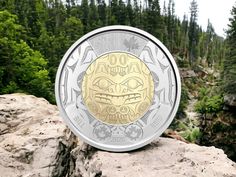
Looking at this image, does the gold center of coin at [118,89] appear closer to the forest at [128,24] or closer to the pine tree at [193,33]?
the forest at [128,24]

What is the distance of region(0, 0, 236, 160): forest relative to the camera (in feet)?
57.5

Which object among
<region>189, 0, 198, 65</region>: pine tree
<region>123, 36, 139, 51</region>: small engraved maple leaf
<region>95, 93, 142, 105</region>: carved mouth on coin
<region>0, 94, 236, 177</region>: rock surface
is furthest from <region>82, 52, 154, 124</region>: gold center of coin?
<region>189, 0, 198, 65</region>: pine tree

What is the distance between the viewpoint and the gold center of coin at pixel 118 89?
16.7 feet

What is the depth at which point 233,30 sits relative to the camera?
24438 mm

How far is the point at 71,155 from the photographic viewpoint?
223 inches

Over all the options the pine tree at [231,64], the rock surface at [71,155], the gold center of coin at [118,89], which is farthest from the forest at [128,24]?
the gold center of coin at [118,89]

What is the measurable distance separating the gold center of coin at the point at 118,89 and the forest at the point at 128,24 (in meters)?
11.8

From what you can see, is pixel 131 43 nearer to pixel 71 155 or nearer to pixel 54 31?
pixel 71 155

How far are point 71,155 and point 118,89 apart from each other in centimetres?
140

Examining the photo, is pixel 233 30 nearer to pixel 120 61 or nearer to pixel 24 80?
pixel 24 80

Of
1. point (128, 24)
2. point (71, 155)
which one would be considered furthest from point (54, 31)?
point (71, 155)

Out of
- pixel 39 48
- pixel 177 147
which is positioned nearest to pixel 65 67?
pixel 177 147

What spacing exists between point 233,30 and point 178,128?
907 cm

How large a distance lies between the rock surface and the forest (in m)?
10.3
